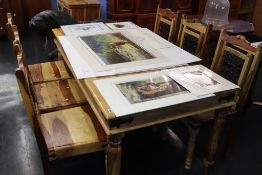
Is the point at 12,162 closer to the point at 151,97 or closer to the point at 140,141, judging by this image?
the point at 140,141

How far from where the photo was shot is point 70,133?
1.25m

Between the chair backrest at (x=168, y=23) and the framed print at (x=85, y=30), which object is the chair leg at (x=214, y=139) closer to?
the chair backrest at (x=168, y=23)

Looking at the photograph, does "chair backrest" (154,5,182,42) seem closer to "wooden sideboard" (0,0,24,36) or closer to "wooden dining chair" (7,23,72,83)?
"wooden dining chair" (7,23,72,83)

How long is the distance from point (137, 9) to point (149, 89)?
103 inches

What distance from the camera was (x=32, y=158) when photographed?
171 centimetres

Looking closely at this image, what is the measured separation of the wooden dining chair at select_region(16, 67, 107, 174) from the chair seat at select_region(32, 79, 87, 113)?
96 mm

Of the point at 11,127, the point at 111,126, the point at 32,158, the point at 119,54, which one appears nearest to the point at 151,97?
the point at 111,126

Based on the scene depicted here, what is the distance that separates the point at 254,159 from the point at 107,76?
1.22m

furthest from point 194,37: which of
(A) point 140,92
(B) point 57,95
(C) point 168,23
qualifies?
(B) point 57,95

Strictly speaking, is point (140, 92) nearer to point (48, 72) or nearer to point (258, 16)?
point (48, 72)

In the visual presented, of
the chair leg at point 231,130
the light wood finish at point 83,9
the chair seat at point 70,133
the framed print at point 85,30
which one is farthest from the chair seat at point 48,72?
the light wood finish at point 83,9

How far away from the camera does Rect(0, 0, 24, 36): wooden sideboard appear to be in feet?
11.8

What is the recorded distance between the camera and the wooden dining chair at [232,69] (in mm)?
1387

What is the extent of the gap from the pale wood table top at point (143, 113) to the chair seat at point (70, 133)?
18cm
